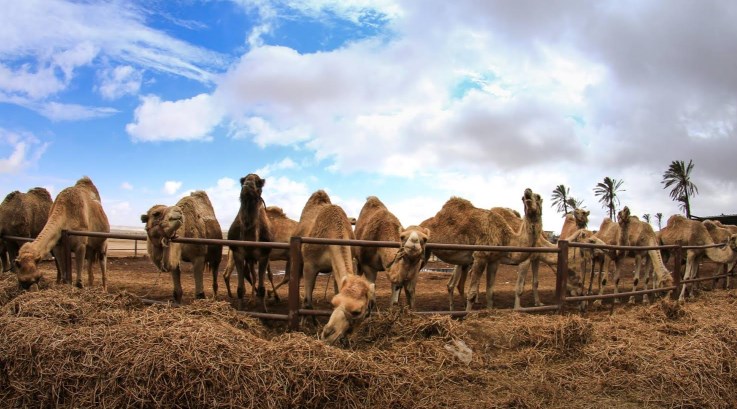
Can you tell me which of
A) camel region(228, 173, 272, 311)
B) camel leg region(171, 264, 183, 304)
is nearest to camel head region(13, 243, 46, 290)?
camel leg region(171, 264, 183, 304)

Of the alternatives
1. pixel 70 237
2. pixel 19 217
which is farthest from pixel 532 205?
pixel 19 217

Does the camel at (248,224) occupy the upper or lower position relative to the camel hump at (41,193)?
lower

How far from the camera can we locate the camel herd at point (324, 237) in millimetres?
6566

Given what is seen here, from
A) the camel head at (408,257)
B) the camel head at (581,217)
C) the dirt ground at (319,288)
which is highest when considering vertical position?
the camel head at (581,217)

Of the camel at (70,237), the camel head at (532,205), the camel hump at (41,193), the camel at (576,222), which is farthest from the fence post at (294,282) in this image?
the camel at (576,222)

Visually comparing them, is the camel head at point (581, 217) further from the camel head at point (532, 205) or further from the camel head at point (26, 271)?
the camel head at point (26, 271)

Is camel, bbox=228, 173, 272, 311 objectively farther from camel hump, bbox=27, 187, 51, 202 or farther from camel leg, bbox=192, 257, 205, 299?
camel hump, bbox=27, 187, 51, 202

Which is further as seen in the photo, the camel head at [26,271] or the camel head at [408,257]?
the camel head at [26,271]

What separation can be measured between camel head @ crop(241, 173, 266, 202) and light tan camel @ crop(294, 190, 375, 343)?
95 centimetres

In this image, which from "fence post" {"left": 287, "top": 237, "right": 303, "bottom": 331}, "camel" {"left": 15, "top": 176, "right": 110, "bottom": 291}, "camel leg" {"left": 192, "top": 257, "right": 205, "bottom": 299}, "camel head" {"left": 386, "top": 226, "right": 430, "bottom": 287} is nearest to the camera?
"fence post" {"left": 287, "top": 237, "right": 303, "bottom": 331}

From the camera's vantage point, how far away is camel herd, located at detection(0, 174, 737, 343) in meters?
6.57

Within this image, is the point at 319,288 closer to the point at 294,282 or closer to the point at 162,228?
the point at 162,228

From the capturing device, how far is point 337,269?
6406 millimetres

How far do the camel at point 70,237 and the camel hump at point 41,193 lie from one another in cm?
220
